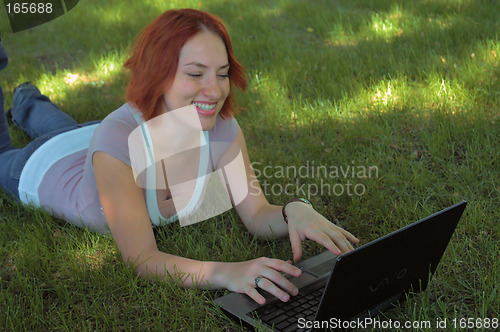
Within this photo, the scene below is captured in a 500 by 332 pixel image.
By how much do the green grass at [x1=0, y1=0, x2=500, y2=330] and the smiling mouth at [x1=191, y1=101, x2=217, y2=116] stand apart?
0.63 m

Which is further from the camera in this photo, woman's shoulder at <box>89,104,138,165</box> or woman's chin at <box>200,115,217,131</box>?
woman's chin at <box>200,115,217,131</box>

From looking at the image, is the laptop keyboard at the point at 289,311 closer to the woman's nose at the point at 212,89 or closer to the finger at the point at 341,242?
the finger at the point at 341,242

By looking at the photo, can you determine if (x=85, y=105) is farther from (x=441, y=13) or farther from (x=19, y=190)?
(x=441, y=13)

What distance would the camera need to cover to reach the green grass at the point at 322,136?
2.29m

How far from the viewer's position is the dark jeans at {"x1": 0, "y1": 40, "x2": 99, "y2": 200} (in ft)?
10.7

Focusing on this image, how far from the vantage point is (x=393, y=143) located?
3482 mm

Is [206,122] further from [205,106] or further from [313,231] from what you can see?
[313,231]

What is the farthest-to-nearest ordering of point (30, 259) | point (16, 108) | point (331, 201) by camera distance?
1. point (16, 108)
2. point (331, 201)
3. point (30, 259)

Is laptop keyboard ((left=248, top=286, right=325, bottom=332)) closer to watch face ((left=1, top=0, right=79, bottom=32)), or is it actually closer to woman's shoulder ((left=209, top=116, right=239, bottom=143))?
woman's shoulder ((left=209, top=116, right=239, bottom=143))

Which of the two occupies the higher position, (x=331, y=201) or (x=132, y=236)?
(x=132, y=236)

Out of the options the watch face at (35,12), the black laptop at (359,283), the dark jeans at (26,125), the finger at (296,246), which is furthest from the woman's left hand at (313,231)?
the watch face at (35,12)

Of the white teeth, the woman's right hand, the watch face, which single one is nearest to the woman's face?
the white teeth

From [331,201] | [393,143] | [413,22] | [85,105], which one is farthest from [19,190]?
[413,22]

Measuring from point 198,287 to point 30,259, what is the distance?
862mm
